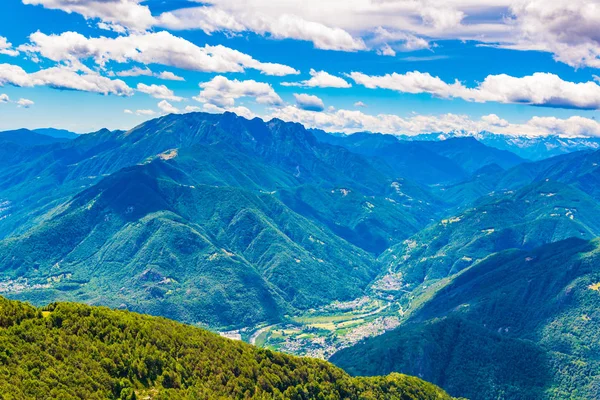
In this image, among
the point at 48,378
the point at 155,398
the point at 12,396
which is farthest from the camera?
the point at 155,398

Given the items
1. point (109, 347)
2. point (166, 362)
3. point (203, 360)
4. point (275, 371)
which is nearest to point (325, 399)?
point (275, 371)

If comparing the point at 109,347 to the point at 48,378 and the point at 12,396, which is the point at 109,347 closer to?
the point at 48,378

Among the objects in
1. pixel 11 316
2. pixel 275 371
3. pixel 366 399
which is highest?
pixel 11 316

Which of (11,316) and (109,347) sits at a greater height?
(11,316)

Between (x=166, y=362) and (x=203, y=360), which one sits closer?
(x=166, y=362)

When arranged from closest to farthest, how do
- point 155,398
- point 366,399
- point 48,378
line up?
point 48,378
point 155,398
point 366,399

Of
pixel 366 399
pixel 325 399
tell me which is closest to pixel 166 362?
pixel 325 399
